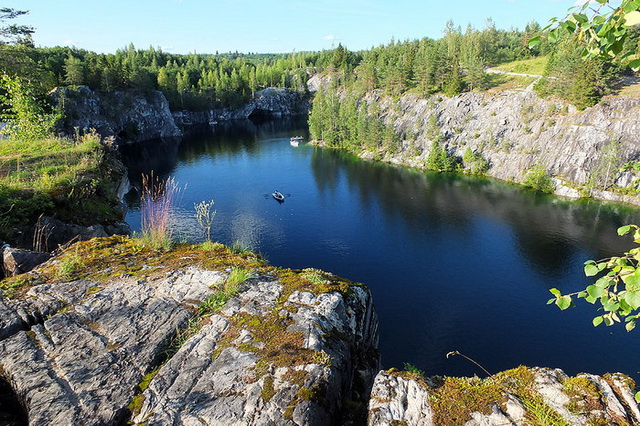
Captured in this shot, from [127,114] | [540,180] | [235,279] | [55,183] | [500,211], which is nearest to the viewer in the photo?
[235,279]

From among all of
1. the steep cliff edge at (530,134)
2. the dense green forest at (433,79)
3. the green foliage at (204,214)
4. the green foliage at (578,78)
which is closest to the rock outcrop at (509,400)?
the green foliage at (204,214)

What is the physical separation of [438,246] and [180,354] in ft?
143

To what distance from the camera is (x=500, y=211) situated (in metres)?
56.1

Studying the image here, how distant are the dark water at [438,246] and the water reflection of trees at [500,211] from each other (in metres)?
0.22

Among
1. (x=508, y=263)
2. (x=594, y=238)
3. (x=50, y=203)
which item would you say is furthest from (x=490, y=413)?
(x=594, y=238)

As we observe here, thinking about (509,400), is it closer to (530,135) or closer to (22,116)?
(22,116)

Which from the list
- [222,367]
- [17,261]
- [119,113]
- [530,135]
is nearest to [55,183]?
[17,261]

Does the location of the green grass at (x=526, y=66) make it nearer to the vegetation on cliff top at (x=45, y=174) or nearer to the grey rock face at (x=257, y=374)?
the vegetation on cliff top at (x=45, y=174)

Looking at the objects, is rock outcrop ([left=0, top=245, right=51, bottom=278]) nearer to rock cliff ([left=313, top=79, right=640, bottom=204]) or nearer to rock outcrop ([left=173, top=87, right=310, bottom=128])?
rock cliff ([left=313, top=79, right=640, bottom=204])

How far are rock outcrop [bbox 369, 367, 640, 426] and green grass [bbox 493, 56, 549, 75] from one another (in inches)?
4074

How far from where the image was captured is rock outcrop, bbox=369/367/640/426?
4465 millimetres

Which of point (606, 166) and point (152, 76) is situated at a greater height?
point (152, 76)

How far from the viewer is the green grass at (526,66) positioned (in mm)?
89825

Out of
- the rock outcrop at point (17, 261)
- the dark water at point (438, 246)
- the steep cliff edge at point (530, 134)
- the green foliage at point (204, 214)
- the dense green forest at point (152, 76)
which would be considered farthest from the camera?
the dense green forest at point (152, 76)
